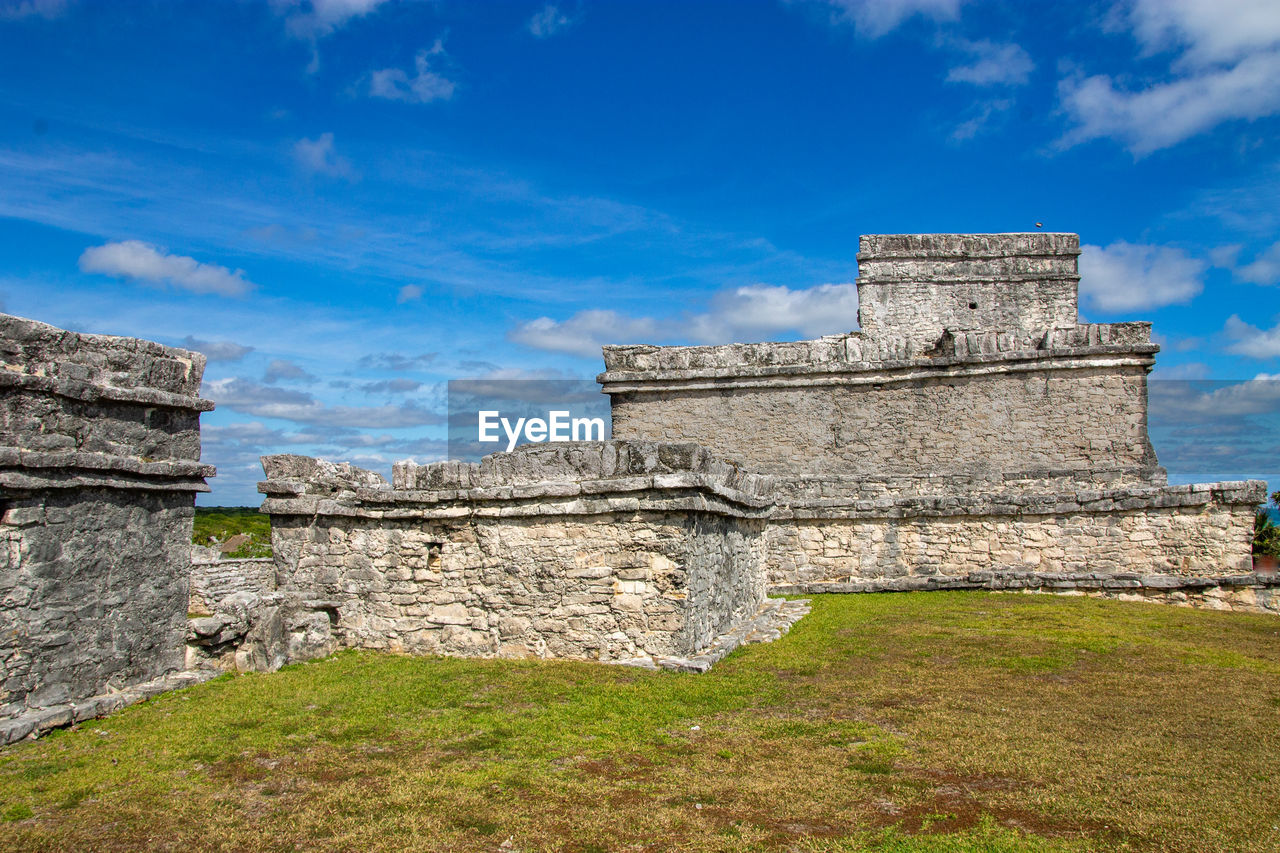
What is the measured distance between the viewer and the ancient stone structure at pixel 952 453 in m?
12.5

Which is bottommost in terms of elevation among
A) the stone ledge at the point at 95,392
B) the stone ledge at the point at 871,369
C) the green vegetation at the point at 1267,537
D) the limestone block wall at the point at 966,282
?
the green vegetation at the point at 1267,537

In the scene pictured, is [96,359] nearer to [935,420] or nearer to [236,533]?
[935,420]

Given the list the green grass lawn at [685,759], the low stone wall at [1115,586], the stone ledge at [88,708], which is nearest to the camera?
the green grass lawn at [685,759]

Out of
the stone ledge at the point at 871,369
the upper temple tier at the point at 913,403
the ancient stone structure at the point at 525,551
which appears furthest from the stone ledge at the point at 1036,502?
the ancient stone structure at the point at 525,551

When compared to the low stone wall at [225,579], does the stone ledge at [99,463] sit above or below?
above

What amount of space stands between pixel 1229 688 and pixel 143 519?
8960mm

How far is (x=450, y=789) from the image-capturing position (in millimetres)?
4699

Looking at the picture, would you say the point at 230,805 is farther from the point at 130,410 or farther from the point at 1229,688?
the point at 1229,688

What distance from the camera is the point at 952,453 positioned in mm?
14125

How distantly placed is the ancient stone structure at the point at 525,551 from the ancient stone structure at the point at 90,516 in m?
1.65

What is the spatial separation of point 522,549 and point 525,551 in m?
0.04

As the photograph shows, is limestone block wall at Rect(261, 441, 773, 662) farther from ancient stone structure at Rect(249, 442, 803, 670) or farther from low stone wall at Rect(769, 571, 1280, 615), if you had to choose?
low stone wall at Rect(769, 571, 1280, 615)

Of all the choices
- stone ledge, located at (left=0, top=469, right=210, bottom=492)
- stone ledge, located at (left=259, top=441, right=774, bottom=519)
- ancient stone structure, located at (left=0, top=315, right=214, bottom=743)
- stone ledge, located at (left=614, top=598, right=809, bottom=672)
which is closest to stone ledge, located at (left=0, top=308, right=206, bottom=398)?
ancient stone structure, located at (left=0, top=315, right=214, bottom=743)

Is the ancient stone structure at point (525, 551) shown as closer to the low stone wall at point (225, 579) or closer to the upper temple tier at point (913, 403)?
the low stone wall at point (225, 579)
